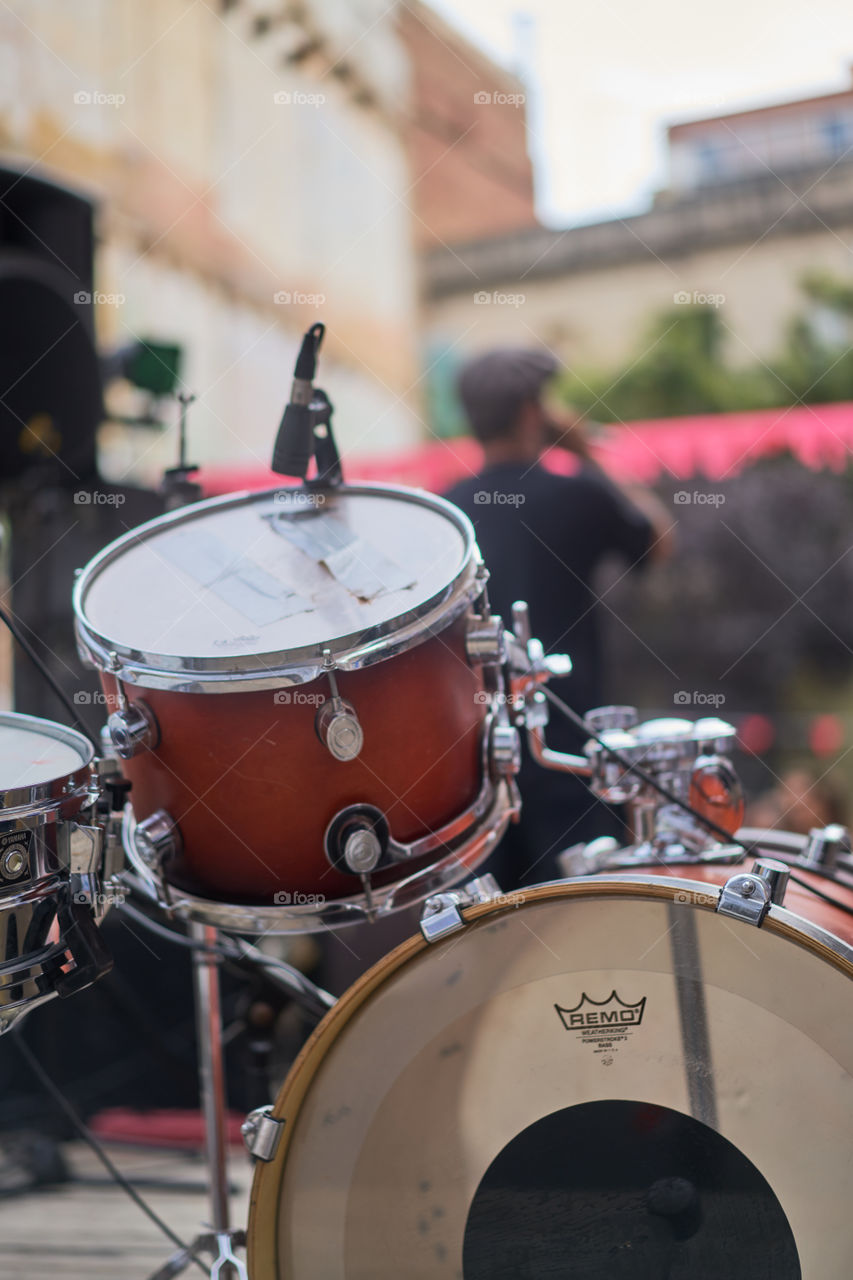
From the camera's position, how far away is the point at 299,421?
5.18 ft

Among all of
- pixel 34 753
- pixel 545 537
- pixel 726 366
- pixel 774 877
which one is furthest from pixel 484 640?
pixel 726 366

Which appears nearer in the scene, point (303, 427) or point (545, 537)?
point (303, 427)

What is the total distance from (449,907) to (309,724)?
0.85 feet

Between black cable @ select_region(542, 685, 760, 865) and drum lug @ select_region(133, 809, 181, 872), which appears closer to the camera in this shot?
drum lug @ select_region(133, 809, 181, 872)

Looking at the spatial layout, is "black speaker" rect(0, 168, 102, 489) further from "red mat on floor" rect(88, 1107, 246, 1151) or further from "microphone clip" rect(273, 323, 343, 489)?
"red mat on floor" rect(88, 1107, 246, 1151)

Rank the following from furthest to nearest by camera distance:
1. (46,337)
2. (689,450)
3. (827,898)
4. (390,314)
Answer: (390,314) < (689,450) < (46,337) < (827,898)

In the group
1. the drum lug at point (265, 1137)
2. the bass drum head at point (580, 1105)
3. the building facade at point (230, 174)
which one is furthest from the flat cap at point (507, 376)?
the building facade at point (230, 174)

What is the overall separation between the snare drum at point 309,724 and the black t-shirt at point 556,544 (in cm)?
88

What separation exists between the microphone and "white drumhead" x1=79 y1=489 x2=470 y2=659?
50 mm

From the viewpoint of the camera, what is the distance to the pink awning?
421 cm

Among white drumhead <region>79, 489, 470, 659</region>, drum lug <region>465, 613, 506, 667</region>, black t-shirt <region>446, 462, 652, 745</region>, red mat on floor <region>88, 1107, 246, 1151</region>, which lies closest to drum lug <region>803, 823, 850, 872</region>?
drum lug <region>465, 613, 506, 667</region>

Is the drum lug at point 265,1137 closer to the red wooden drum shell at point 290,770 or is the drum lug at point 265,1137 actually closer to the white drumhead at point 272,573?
the red wooden drum shell at point 290,770

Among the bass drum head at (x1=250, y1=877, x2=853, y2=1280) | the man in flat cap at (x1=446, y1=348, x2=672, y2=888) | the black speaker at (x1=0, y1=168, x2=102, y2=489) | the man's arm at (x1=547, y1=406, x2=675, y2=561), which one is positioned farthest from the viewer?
the black speaker at (x1=0, y1=168, x2=102, y2=489)

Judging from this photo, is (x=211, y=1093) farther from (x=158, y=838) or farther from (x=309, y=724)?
(x=309, y=724)
